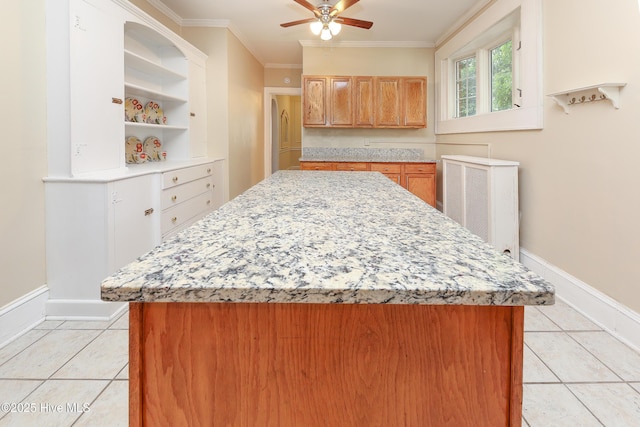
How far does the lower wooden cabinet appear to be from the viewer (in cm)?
538

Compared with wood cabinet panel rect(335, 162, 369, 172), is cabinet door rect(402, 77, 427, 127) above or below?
above

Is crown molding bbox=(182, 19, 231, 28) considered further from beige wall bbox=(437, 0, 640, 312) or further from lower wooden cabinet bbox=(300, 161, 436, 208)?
beige wall bbox=(437, 0, 640, 312)

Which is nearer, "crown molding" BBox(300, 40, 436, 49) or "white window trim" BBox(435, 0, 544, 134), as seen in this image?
"white window trim" BBox(435, 0, 544, 134)

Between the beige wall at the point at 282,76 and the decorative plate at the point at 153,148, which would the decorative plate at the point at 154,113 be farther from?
the beige wall at the point at 282,76

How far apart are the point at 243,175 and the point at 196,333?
5.62 meters

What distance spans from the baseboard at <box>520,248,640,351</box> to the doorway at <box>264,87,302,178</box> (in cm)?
547

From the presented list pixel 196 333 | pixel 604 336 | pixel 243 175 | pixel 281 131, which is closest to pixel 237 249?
pixel 196 333

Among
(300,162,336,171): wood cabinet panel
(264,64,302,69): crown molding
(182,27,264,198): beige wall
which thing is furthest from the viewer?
(264,64,302,69): crown molding

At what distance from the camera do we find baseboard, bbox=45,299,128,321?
2506 millimetres

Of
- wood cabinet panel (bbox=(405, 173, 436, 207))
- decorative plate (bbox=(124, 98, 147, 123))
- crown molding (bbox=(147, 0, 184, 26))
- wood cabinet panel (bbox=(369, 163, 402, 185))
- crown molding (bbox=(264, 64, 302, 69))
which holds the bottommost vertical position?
wood cabinet panel (bbox=(405, 173, 436, 207))

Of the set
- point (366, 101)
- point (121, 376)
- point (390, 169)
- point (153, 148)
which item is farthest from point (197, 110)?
point (121, 376)

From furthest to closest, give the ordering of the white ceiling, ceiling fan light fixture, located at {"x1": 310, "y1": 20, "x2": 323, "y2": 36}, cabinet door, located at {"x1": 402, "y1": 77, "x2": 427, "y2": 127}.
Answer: cabinet door, located at {"x1": 402, "y1": 77, "x2": 427, "y2": 127} < the white ceiling < ceiling fan light fixture, located at {"x1": 310, "y1": 20, "x2": 323, "y2": 36}

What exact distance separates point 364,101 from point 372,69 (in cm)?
61

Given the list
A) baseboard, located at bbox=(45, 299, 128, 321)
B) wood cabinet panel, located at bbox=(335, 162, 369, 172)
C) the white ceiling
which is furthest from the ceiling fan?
baseboard, located at bbox=(45, 299, 128, 321)
